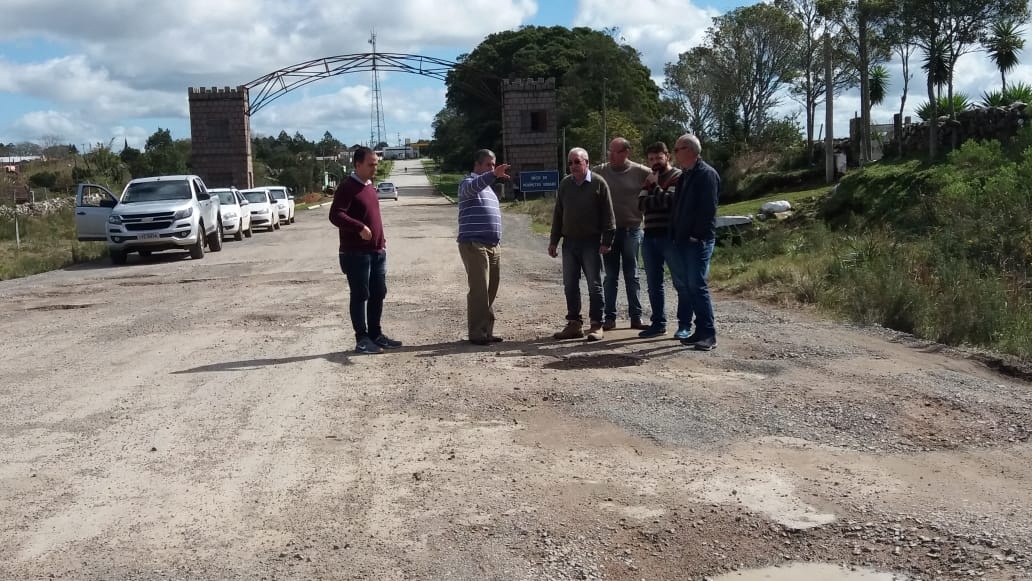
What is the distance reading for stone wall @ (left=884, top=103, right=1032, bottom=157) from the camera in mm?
23422

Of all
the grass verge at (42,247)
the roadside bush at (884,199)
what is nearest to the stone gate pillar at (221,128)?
the grass verge at (42,247)

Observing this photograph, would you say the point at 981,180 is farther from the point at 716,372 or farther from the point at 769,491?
the point at 769,491

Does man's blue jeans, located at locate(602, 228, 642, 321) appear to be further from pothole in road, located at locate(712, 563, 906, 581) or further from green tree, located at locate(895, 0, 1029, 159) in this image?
green tree, located at locate(895, 0, 1029, 159)

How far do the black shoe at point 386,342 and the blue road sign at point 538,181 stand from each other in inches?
1513

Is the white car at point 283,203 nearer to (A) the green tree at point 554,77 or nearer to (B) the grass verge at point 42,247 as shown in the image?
(B) the grass verge at point 42,247

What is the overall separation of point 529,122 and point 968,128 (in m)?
36.4

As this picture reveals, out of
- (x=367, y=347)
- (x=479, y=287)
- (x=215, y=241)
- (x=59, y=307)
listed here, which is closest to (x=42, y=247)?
A: (x=215, y=241)

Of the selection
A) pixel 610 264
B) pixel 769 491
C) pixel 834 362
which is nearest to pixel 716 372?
pixel 834 362

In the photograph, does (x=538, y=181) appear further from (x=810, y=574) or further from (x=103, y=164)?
(x=810, y=574)

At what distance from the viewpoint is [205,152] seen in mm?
58344

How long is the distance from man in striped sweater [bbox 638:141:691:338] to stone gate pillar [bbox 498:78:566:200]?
1946 inches

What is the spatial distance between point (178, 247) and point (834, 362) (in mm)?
16820

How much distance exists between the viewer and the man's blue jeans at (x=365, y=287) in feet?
29.3

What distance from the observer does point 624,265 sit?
9828 millimetres
